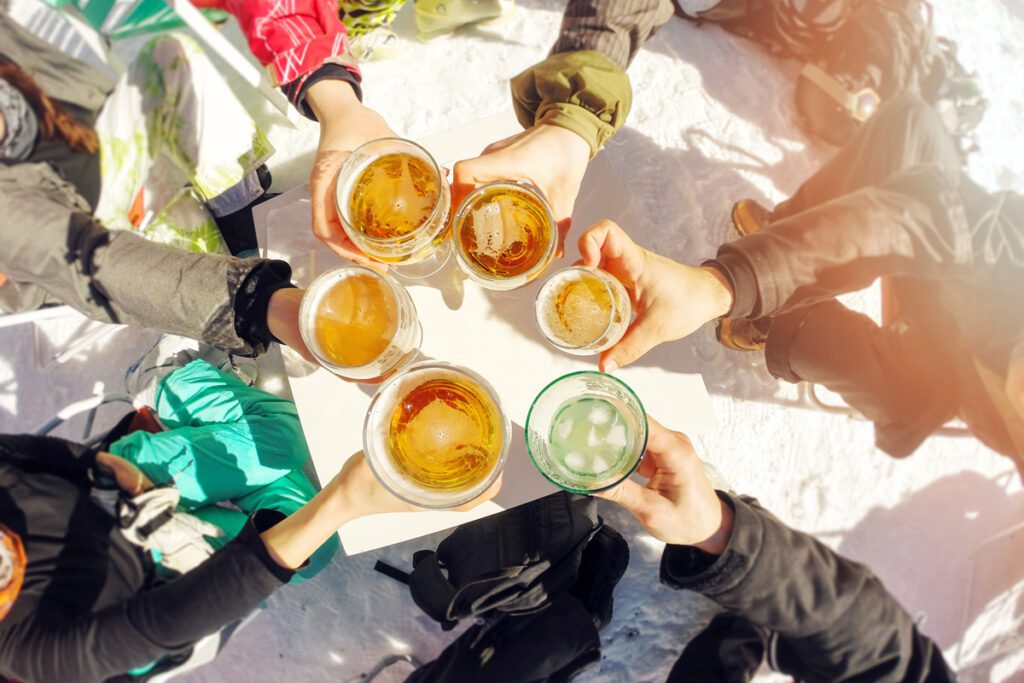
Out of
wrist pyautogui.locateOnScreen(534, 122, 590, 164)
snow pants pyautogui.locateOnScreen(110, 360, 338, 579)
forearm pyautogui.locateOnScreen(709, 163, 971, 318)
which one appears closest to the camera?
wrist pyautogui.locateOnScreen(534, 122, 590, 164)

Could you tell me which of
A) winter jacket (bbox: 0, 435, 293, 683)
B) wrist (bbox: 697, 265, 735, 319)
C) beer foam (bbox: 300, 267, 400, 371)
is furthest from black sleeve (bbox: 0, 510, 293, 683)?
wrist (bbox: 697, 265, 735, 319)

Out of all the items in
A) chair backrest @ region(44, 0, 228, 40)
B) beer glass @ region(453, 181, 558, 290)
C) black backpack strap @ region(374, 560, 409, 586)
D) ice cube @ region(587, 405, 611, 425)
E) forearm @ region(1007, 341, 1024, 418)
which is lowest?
black backpack strap @ region(374, 560, 409, 586)

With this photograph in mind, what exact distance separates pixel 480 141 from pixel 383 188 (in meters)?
0.31

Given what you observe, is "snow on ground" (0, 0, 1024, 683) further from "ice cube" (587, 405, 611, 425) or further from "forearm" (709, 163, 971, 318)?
"ice cube" (587, 405, 611, 425)

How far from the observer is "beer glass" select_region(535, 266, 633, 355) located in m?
0.86

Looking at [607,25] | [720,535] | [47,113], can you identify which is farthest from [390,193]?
[47,113]

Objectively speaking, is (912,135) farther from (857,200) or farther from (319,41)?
(319,41)

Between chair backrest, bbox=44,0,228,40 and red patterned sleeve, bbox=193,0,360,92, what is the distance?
63 cm

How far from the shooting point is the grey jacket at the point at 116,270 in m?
0.92

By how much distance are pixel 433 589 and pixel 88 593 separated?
65 cm

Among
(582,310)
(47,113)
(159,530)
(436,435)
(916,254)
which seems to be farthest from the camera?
(47,113)

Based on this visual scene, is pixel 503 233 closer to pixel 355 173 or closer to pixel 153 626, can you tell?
pixel 355 173

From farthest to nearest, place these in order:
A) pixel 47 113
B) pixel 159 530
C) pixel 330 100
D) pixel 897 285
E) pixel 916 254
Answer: pixel 897 285, pixel 47 113, pixel 916 254, pixel 159 530, pixel 330 100

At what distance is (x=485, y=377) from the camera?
0.91 meters
